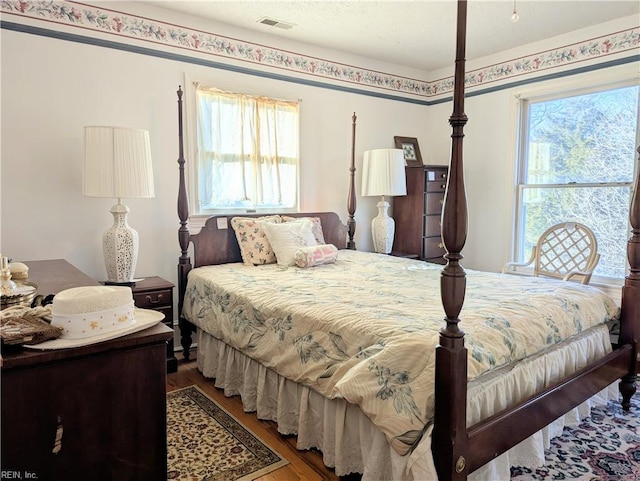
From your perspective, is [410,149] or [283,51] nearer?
[283,51]

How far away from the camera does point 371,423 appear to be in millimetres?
1670

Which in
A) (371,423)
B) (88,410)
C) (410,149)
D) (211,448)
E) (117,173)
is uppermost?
(410,149)

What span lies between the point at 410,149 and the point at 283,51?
1.83 metres

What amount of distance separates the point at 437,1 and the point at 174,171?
236 centimetres

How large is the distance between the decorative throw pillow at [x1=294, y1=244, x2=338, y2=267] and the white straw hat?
2.02m

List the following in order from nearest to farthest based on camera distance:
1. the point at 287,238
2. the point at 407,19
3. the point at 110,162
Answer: the point at 110,162
the point at 287,238
the point at 407,19

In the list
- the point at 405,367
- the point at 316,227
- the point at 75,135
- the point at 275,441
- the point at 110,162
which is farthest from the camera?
the point at 316,227

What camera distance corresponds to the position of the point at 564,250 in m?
3.65

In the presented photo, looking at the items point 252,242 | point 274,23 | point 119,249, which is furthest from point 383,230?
point 119,249

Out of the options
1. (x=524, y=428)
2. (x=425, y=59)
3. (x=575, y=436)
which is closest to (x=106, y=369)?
(x=524, y=428)

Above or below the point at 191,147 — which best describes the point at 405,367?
below

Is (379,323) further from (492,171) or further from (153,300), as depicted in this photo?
(492,171)

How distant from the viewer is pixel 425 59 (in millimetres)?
4559

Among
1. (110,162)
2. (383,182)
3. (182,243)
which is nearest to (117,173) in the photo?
(110,162)
